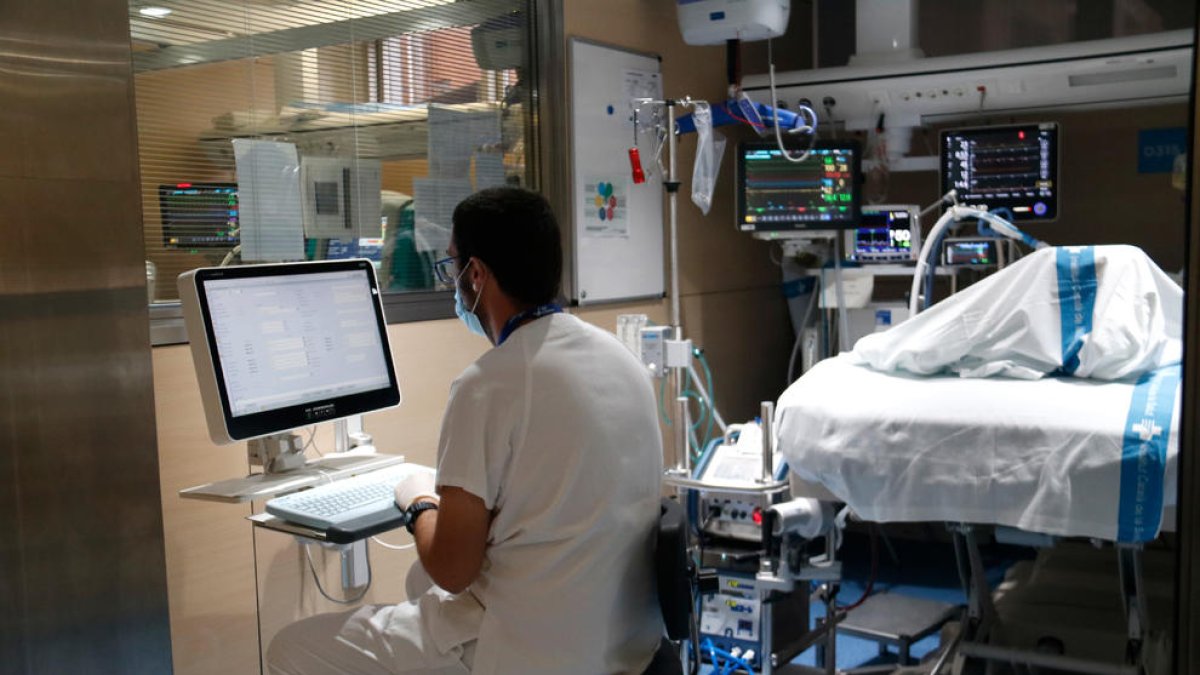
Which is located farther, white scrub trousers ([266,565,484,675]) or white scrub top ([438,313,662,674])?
white scrub trousers ([266,565,484,675])

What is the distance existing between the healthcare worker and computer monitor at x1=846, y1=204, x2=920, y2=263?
278cm

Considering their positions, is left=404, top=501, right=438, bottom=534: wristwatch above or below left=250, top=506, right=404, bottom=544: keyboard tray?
above

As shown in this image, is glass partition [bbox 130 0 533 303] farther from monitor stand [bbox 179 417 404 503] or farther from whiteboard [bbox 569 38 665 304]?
monitor stand [bbox 179 417 404 503]

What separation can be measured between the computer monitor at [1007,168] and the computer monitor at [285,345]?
8.90 feet

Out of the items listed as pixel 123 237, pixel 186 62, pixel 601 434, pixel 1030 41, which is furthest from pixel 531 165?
pixel 1030 41

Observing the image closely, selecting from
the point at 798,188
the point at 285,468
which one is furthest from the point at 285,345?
the point at 798,188

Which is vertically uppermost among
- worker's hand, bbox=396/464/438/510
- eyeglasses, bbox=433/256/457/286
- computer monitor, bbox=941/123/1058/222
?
computer monitor, bbox=941/123/1058/222

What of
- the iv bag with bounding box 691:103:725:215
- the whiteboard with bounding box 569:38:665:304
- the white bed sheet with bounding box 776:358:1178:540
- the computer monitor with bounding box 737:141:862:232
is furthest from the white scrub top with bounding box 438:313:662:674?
the computer monitor with bounding box 737:141:862:232

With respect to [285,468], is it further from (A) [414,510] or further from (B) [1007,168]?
(B) [1007,168]

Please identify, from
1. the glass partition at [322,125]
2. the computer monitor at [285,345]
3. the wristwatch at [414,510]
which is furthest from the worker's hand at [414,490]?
the glass partition at [322,125]

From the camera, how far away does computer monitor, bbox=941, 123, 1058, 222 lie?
166 inches

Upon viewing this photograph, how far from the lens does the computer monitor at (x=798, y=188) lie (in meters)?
4.33

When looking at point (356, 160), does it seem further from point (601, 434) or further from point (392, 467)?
point (601, 434)

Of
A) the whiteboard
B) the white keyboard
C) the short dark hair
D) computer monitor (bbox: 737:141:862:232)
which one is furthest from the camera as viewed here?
computer monitor (bbox: 737:141:862:232)
